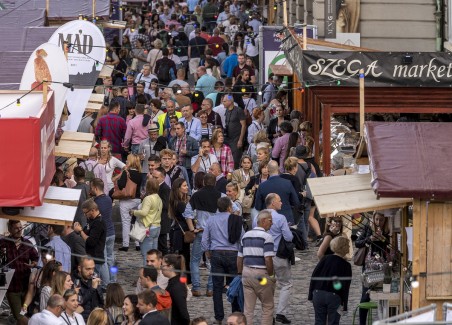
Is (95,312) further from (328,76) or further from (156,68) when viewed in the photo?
(156,68)

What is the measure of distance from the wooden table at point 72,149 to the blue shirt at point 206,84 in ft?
40.2

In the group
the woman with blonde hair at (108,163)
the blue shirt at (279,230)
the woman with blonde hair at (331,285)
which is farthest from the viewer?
the woman with blonde hair at (108,163)

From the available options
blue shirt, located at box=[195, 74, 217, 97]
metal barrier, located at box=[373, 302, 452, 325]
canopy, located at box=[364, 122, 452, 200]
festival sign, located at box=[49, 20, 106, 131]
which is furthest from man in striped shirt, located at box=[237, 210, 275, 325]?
blue shirt, located at box=[195, 74, 217, 97]

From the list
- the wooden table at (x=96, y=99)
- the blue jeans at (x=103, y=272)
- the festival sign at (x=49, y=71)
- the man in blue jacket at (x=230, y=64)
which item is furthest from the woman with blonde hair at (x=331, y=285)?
the man in blue jacket at (x=230, y=64)

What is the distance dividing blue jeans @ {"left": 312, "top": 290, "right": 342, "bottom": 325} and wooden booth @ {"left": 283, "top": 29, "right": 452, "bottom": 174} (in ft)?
20.3

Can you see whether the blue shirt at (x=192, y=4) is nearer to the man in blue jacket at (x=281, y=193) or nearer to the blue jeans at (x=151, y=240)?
the man in blue jacket at (x=281, y=193)

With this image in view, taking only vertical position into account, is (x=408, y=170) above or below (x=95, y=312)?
above

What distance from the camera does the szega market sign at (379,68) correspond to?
22828 millimetres

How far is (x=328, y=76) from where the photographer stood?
22938 mm

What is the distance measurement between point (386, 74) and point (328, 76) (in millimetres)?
947

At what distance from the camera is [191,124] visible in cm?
2589

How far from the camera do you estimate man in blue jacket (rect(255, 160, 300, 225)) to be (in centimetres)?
2036

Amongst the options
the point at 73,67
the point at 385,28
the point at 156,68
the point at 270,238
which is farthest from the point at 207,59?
the point at 270,238

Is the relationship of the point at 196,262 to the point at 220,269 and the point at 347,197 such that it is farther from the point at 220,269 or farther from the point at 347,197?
the point at 347,197
